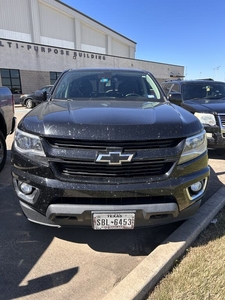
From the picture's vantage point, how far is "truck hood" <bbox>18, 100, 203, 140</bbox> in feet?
6.53

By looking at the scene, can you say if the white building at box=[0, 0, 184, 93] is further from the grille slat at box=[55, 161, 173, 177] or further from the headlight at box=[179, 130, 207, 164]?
the headlight at box=[179, 130, 207, 164]

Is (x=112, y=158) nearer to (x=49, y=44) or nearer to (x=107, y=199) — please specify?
(x=107, y=199)

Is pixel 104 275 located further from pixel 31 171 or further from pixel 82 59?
pixel 82 59

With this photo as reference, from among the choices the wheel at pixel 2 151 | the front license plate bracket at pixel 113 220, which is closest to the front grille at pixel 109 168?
the front license plate bracket at pixel 113 220

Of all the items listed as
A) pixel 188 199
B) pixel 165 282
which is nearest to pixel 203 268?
pixel 165 282

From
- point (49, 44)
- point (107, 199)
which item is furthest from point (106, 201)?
point (49, 44)

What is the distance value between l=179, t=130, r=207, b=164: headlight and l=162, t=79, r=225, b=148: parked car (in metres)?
1.87

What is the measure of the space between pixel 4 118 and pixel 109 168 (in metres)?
3.49

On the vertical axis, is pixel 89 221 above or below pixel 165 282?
above

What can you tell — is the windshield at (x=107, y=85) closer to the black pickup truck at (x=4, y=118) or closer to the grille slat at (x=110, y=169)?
the grille slat at (x=110, y=169)

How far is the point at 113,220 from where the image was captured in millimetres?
2072

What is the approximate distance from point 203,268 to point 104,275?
2.87 feet

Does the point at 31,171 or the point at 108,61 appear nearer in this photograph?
the point at 31,171

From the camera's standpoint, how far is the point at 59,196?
2.02 meters
